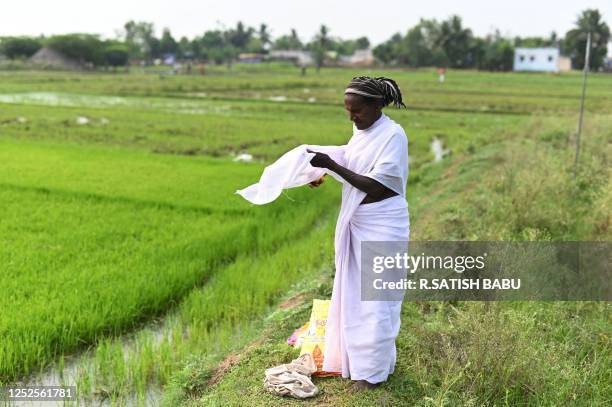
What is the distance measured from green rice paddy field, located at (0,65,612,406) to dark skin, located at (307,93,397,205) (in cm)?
97

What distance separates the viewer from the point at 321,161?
238cm

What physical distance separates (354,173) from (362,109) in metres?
0.28

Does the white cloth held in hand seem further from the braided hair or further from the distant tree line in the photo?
the distant tree line

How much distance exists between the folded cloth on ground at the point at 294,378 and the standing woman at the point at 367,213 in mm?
195

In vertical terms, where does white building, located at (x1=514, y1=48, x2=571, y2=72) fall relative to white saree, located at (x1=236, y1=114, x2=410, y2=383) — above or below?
above

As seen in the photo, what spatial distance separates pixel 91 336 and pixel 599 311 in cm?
338

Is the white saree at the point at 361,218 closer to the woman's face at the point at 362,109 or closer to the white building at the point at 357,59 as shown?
the woman's face at the point at 362,109

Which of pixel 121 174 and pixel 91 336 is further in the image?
pixel 121 174

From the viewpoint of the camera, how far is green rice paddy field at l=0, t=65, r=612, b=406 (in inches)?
110

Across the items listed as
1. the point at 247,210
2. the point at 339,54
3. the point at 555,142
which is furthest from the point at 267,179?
the point at 339,54

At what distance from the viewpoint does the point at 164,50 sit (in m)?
70.1

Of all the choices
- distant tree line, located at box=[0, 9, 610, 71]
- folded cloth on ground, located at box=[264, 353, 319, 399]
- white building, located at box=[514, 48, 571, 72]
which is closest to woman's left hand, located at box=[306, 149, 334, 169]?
folded cloth on ground, located at box=[264, 353, 319, 399]

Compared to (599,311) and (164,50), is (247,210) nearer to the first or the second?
(599,311)

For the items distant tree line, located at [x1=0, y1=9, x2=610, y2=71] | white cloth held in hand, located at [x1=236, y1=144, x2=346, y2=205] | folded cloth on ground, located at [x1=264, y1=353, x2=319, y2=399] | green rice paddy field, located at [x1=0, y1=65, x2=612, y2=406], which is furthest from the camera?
distant tree line, located at [x1=0, y1=9, x2=610, y2=71]
